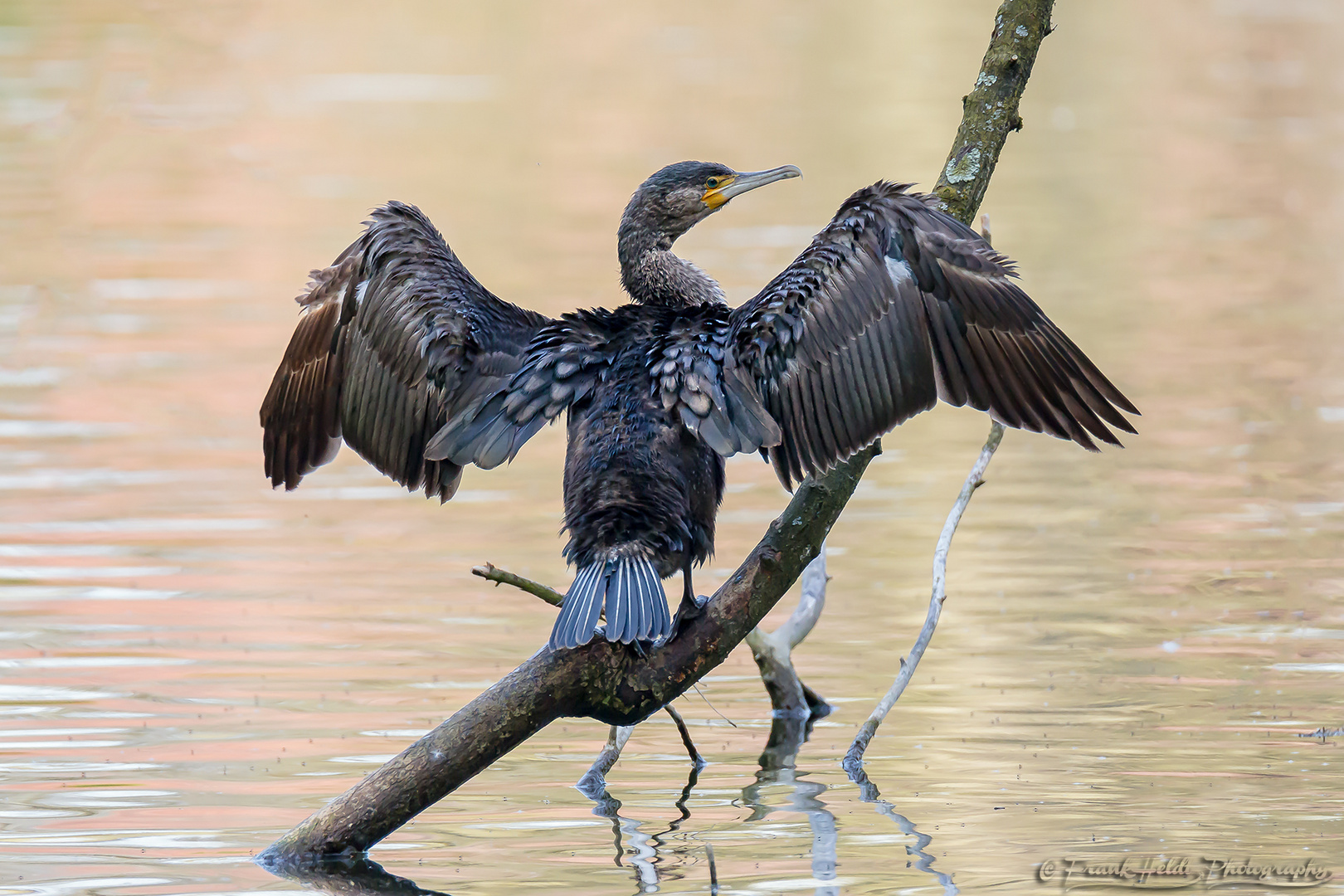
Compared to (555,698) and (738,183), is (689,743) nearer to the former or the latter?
(555,698)

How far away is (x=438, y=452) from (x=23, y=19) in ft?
77.7

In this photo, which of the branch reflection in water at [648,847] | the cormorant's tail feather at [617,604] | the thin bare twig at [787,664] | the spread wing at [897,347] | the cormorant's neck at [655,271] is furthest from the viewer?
the thin bare twig at [787,664]

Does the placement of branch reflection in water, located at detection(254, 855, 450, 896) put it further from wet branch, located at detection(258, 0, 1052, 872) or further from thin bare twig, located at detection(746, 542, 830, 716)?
thin bare twig, located at detection(746, 542, 830, 716)

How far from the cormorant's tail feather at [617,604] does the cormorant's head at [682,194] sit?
1.69m

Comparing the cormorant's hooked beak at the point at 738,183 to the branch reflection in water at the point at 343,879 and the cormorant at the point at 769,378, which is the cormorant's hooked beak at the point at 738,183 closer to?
the cormorant at the point at 769,378

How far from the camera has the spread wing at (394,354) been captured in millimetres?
6023

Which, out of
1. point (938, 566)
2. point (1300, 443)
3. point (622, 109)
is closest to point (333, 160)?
point (622, 109)

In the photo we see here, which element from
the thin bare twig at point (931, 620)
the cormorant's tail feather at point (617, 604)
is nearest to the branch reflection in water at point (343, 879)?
the cormorant's tail feather at point (617, 604)

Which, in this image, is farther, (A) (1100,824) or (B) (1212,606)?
(B) (1212,606)

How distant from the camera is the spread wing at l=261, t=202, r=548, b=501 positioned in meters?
6.02

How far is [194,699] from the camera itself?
7980 mm

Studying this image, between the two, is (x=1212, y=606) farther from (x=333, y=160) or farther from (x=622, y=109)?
(x=622, y=109)

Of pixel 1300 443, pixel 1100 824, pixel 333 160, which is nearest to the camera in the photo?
pixel 1100 824

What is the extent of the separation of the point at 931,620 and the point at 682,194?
1743 mm
